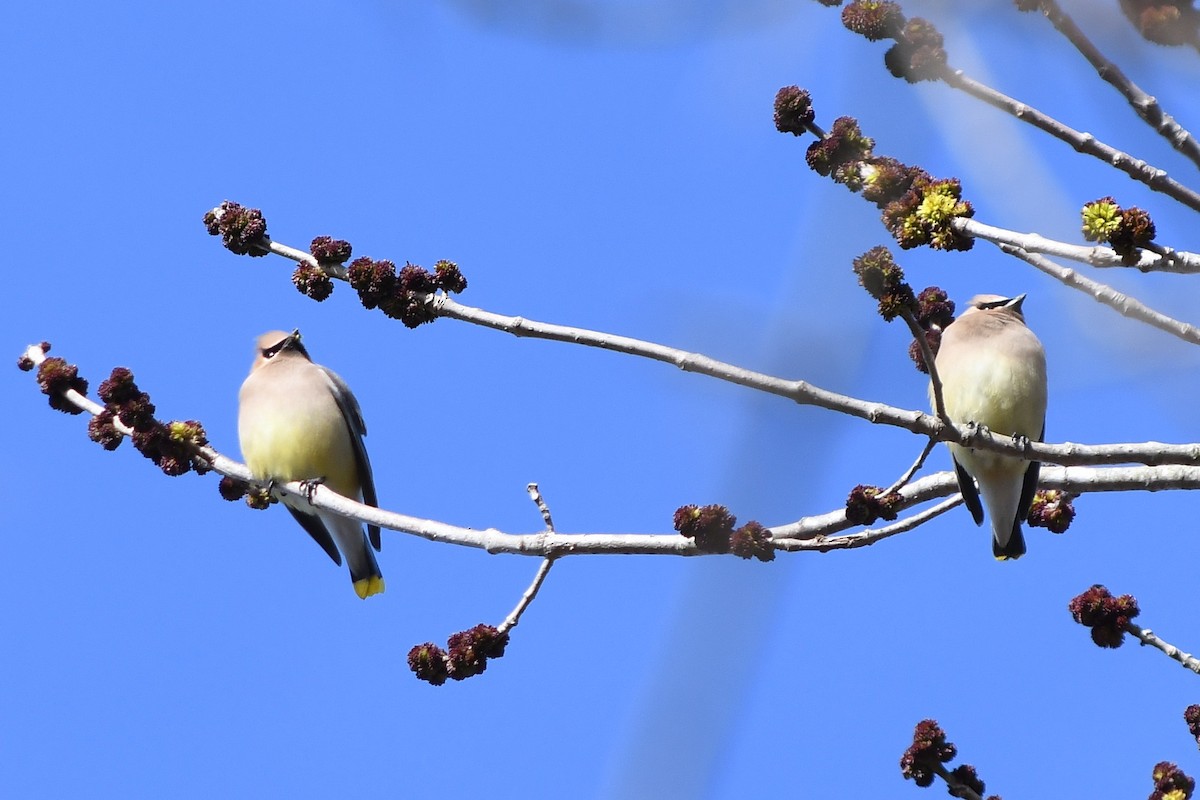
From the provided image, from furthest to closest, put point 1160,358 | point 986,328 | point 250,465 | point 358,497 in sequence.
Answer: point 358,497
point 250,465
point 986,328
point 1160,358

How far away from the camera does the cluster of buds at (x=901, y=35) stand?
3.39m

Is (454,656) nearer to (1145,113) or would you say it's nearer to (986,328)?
(1145,113)

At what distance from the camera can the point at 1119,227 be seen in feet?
11.6

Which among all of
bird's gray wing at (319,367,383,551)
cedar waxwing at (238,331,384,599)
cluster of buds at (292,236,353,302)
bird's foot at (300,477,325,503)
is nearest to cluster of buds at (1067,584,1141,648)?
cluster of buds at (292,236,353,302)

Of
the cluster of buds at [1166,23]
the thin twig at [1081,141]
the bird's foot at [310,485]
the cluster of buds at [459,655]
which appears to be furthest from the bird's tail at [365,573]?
the cluster of buds at [1166,23]

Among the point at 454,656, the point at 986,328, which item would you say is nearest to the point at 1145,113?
the point at 454,656

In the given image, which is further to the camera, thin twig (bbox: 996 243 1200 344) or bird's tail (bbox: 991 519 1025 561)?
bird's tail (bbox: 991 519 1025 561)

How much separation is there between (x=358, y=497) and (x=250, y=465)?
738 millimetres

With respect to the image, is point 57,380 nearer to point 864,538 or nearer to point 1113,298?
point 864,538

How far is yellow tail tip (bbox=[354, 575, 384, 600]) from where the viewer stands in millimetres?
8406

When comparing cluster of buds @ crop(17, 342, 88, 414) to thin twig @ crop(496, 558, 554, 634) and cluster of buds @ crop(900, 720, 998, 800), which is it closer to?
thin twig @ crop(496, 558, 554, 634)

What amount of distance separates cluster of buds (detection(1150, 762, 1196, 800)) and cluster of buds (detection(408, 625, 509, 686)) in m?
1.95

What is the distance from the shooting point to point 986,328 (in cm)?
668

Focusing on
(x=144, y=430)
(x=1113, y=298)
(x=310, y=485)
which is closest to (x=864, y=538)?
(x=1113, y=298)
